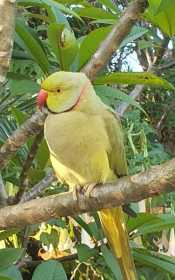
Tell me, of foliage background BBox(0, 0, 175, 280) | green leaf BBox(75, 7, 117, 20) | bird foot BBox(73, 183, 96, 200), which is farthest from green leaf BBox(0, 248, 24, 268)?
green leaf BBox(75, 7, 117, 20)

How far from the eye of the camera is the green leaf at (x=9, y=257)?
111 centimetres

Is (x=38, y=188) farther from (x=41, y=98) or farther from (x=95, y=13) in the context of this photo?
(x=95, y=13)

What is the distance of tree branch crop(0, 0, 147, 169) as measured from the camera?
0.97 m

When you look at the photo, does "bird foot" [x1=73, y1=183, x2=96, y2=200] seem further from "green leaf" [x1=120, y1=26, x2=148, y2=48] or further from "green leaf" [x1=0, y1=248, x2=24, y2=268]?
"green leaf" [x1=120, y1=26, x2=148, y2=48]

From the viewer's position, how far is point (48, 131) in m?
1.01

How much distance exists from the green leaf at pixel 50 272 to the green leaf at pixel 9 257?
0.06 metres

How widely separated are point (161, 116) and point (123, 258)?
1390 millimetres

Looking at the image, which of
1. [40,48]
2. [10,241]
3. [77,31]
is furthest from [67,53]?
[77,31]

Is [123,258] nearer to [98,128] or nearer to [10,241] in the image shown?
[98,128]

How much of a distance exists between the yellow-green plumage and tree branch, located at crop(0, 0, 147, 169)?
0.03m

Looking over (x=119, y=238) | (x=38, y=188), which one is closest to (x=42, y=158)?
(x=38, y=188)

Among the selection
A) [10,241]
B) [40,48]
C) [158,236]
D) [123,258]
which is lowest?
[158,236]

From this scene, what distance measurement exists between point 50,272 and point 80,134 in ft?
0.99

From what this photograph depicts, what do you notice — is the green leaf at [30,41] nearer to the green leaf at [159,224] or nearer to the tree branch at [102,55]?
the tree branch at [102,55]
